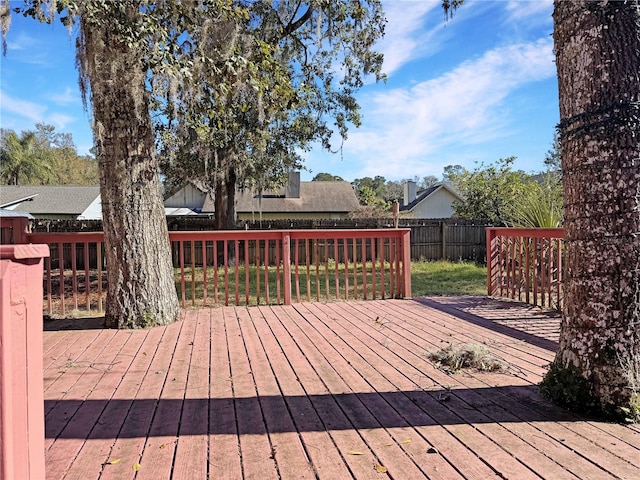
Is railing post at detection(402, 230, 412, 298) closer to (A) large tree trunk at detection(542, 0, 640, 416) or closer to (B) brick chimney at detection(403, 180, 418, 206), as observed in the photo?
(A) large tree trunk at detection(542, 0, 640, 416)

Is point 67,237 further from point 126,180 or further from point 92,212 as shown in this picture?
point 92,212

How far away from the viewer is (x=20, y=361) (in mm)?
1060

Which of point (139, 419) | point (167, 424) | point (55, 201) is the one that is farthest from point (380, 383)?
point (55, 201)

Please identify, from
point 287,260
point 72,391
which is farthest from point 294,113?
point 72,391

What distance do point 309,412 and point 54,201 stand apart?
21381mm

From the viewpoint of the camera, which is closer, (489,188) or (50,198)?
(489,188)

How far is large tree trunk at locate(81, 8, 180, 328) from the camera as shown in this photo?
3629mm

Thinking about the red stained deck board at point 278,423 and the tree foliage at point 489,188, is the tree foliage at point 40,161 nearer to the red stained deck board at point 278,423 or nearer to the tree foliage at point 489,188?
the tree foliage at point 489,188

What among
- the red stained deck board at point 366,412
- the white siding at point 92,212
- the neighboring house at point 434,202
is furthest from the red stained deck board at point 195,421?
the neighboring house at point 434,202

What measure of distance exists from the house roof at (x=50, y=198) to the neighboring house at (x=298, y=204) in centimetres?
551

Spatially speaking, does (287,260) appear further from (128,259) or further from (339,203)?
(339,203)

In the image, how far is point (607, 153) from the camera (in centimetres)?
181

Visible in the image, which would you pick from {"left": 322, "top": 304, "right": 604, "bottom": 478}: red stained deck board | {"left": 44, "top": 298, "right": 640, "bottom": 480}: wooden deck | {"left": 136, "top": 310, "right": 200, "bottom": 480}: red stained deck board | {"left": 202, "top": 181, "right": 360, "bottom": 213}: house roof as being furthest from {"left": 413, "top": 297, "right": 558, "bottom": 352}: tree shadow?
{"left": 202, "top": 181, "right": 360, "bottom": 213}: house roof

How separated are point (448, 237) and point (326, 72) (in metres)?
5.85
